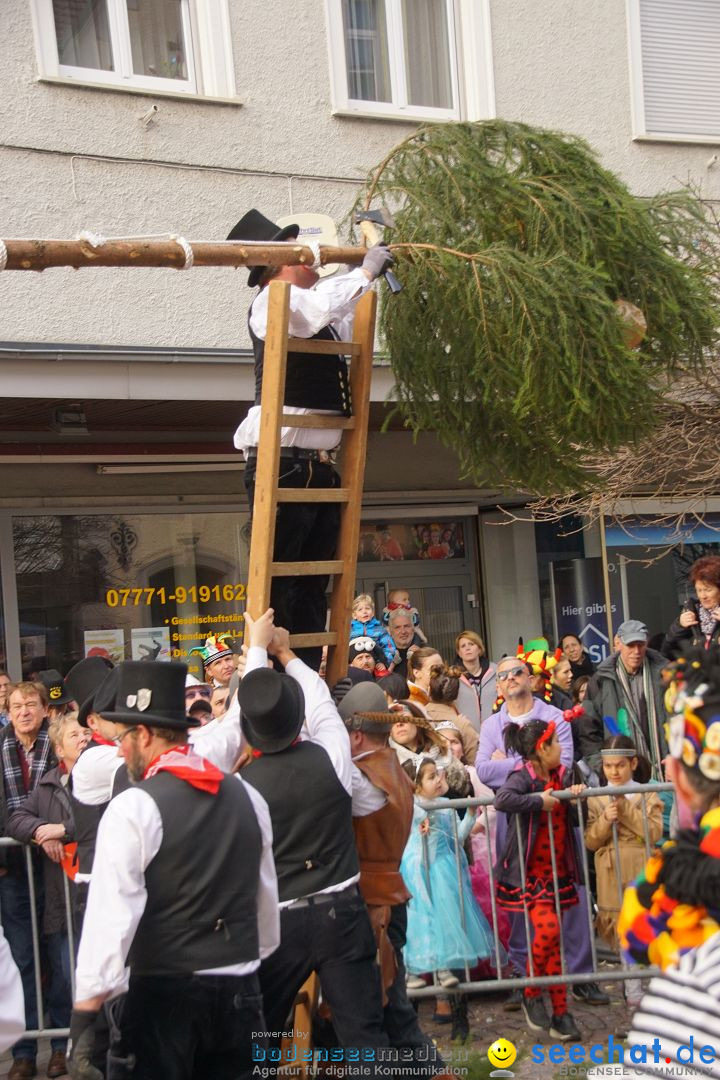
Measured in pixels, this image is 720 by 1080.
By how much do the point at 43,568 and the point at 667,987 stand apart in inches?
337

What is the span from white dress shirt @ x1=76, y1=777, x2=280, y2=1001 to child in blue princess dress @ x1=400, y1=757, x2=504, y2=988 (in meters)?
2.70

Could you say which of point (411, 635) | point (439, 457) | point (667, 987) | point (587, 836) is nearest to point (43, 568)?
point (411, 635)

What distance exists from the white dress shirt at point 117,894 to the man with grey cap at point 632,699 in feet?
14.9

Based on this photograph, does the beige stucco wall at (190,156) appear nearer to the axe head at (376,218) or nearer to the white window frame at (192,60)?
the white window frame at (192,60)

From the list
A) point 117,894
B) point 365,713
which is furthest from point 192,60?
point 117,894

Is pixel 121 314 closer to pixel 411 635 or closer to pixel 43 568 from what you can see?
pixel 43 568

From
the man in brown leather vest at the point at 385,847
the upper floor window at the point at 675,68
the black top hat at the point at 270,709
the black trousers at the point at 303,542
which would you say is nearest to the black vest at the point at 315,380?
the black trousers at the point at 303,542

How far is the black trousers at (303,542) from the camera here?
4910 millimetres

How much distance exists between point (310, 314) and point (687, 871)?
264 centimetres

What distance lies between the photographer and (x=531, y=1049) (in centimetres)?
635

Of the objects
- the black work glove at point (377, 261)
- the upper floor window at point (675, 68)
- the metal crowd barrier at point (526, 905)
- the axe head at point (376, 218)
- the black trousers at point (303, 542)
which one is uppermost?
the upper floor window at point (675, 68)

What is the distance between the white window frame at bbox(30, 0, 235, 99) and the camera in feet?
32.9

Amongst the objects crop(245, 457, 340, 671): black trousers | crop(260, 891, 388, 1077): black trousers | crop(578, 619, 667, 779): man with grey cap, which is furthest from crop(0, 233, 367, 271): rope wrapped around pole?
crop(578, 619, 667, 779): man with grey cap

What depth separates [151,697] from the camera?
169 inches
